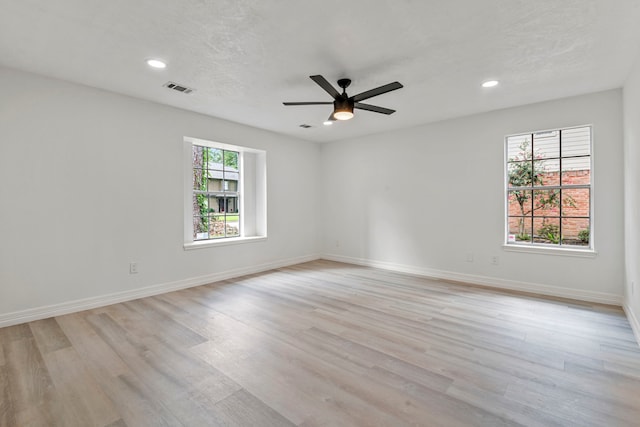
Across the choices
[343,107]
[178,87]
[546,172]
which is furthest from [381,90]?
[546,172]

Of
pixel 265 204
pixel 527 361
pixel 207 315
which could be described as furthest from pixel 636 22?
pixel 265 204

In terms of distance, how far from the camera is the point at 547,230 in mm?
4066

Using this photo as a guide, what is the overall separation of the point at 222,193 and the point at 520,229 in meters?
4.68

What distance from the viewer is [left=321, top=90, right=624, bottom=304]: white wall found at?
357 centimetres

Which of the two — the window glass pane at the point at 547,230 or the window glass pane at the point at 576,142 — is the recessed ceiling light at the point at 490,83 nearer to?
the window glass pane at the point at 576,142

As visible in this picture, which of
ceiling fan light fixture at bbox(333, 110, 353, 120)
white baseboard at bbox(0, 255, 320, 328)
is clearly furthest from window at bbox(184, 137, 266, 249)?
ceiling fan light fixture at bbox(333, 110, 353, 120)

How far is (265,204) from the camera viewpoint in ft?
18.0

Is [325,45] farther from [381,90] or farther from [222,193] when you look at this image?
[222,193]

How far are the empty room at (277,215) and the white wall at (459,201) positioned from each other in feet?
0.10

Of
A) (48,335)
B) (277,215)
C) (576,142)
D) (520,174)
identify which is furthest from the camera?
(277,215)

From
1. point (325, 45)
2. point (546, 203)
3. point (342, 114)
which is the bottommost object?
point (546, 203)

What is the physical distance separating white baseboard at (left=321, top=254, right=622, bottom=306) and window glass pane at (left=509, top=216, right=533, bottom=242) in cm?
62

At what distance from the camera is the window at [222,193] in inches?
180

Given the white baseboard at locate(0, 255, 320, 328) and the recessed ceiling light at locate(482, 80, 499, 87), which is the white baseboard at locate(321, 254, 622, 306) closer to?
the white baseboard at locate(0, 255, 320, 328)
